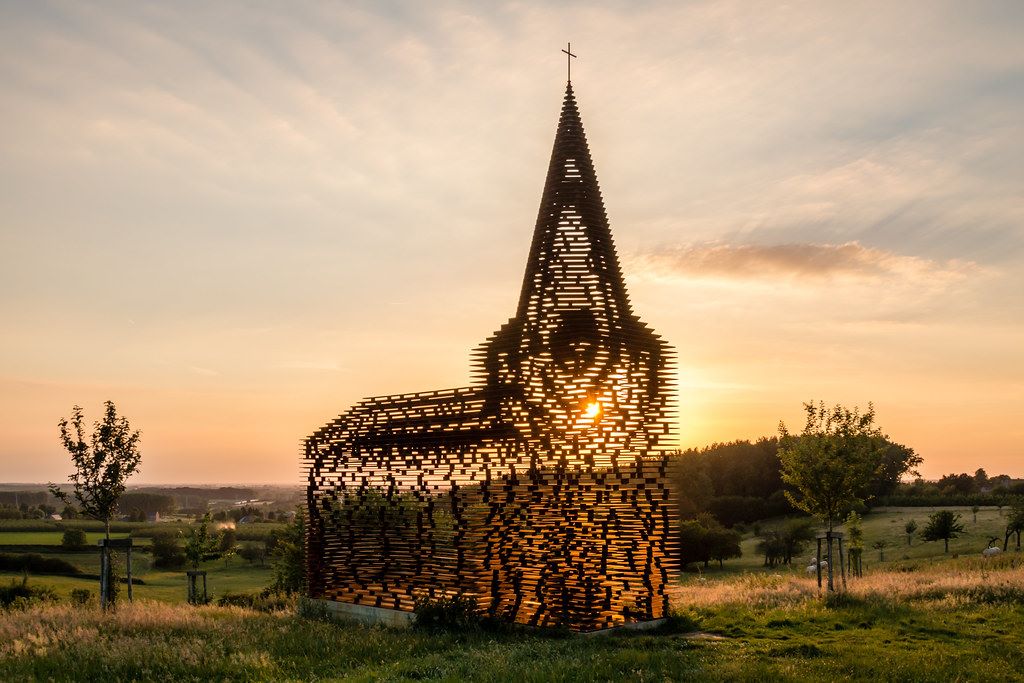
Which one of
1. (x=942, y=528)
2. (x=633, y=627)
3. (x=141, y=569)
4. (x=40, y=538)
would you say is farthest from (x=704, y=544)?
(x=40, y=538)

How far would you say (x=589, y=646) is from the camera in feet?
44.9

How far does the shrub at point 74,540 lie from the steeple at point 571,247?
128 ft

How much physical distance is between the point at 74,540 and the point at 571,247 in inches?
1592

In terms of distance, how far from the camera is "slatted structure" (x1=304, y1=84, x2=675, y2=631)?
15.7 meters

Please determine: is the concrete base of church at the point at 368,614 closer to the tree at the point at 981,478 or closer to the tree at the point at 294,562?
the tree at the point at 294,562

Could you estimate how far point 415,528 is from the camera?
57.1ft

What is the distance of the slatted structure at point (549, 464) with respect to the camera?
617 inches

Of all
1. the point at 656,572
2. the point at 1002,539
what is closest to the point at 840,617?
the point at 656,572

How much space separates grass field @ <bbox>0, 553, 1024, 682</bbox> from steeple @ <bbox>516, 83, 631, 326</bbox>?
6.60m

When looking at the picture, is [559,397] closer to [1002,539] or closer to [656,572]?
[656,572]

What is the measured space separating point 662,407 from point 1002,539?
3374 centimetres

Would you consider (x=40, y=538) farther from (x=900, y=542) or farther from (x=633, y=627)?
(x=900, y=542)

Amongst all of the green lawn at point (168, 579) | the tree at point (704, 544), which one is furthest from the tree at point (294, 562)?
the tree at point (704, 544)

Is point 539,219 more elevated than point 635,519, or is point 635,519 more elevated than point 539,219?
point 539,219
